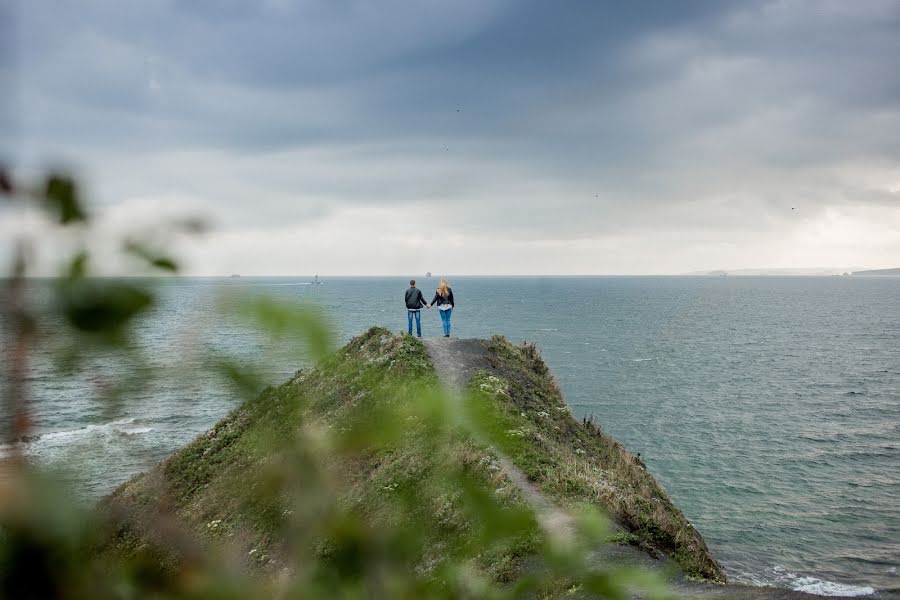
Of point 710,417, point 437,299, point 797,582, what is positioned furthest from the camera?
point 710,417

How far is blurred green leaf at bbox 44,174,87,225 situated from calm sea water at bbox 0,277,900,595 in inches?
7.1

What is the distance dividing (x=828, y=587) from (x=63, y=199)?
2741 cm

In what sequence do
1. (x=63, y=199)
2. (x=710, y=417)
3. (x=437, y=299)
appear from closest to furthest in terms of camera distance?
(x=63, y=199), (x=437, y=299), (x=710, y=417)

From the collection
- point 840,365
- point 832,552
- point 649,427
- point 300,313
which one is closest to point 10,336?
point 300,313

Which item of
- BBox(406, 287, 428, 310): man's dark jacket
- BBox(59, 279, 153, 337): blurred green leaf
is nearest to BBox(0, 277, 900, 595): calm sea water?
BBox(59, 279, 153, 337): blurred green leaf

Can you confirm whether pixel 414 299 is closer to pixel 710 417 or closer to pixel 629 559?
pixel 629 559

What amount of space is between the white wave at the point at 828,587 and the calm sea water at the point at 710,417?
0.28ft

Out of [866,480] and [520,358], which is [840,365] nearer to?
[866,480]

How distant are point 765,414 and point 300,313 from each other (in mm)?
52687

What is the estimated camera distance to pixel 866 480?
32.6m

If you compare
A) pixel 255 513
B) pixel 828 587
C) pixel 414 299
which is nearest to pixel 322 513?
pixel 255 513

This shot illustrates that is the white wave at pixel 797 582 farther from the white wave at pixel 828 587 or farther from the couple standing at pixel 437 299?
the couple standing at pixel 437 299

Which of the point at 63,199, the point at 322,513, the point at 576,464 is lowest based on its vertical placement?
the point at 576,464

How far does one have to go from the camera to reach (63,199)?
0.94 meters
